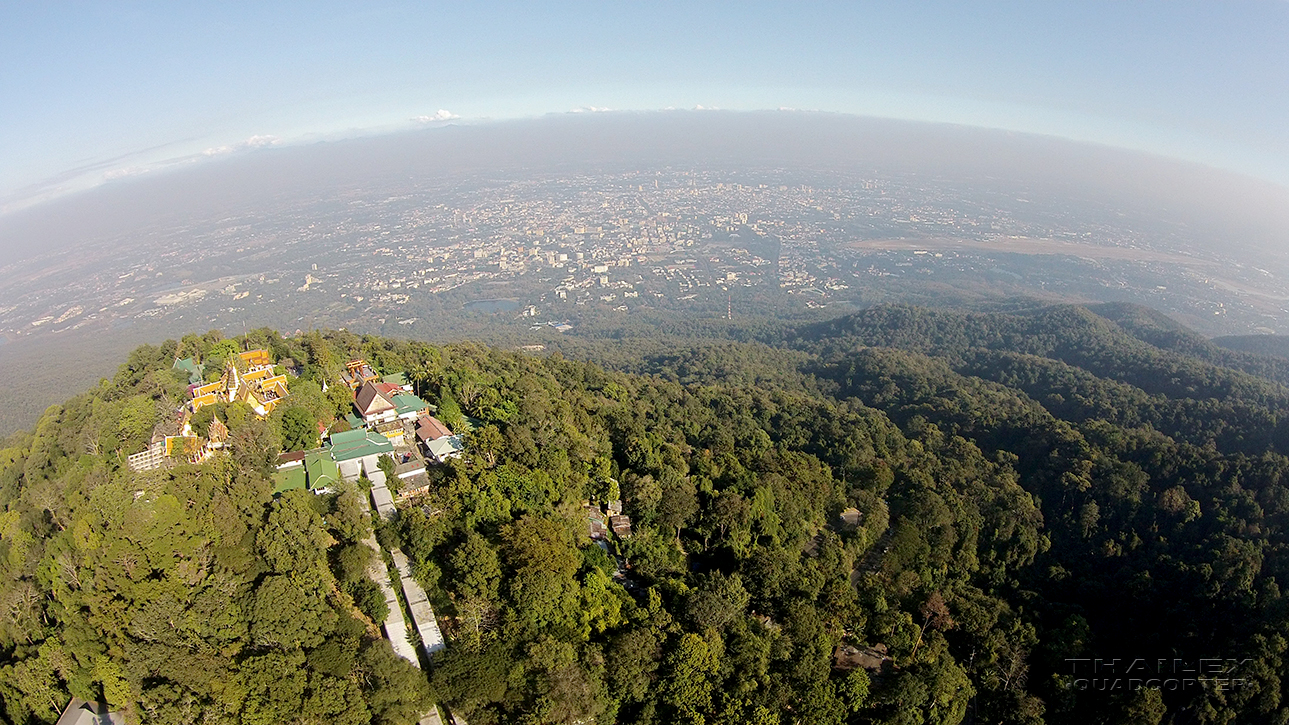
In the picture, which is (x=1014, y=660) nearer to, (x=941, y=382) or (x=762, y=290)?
(x=941, y=382)

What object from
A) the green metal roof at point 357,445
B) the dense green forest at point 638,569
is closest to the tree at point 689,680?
the dense green forest at point 638,569

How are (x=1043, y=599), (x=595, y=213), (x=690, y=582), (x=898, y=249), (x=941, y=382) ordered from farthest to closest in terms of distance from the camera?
(x=595, y=213), (x=898, y=249), (x=941, y=382), (x=1043, y=599), (x=690, y=582)

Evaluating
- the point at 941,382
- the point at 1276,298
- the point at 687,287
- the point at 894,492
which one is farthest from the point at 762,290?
the point at 1276,298

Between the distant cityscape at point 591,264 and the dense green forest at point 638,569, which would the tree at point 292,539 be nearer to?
the dense green forest at point 638,569

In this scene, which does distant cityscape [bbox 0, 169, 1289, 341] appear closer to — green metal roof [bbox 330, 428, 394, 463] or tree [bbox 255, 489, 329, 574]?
green metal roof [bbox 330, 428, 394, 463]

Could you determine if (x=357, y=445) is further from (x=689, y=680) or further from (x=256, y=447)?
(x=689, y=680)

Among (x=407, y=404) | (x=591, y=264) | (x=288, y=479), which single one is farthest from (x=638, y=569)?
(x=591, y=264)
